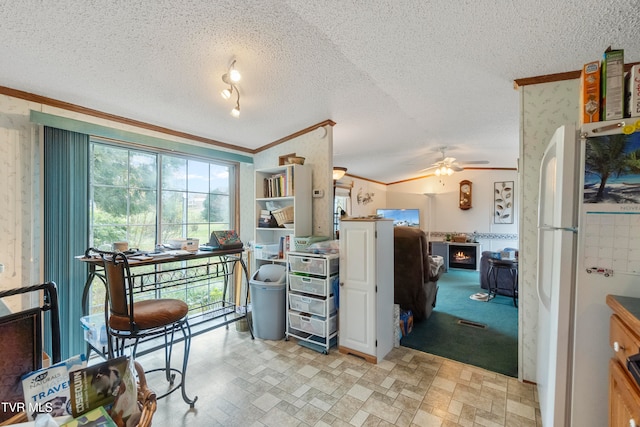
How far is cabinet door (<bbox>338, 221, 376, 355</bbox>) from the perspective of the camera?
7.63ft

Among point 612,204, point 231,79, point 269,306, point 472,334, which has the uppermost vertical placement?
point 231,79

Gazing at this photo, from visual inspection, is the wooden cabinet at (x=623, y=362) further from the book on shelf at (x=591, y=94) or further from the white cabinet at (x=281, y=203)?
the white cabinet at (x=281, y=203)

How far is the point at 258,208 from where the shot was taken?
3314 mm

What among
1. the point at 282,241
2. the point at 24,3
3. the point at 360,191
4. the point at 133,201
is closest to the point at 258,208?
the point at 282,241

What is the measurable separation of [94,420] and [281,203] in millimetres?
2717

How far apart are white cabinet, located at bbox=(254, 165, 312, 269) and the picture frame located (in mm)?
5318

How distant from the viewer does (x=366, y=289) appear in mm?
2352

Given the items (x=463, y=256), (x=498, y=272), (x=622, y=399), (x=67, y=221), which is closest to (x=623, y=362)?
(x=622, y=399)

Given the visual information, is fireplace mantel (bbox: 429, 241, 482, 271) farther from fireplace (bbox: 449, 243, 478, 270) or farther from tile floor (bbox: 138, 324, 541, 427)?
tile floor (bbox: 138, 324, 541, 427)

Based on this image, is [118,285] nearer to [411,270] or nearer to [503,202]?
[411,270]

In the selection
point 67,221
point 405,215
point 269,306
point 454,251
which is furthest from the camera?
point 405,215

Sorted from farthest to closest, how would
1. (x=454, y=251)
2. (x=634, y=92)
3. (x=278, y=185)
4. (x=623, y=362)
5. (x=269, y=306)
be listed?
(x=454, y=251) → (x=278, y=185) → (x=269, y=306) → (x=634, y=92) → (x=623, y=362)

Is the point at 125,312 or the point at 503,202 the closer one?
the point at 125,312

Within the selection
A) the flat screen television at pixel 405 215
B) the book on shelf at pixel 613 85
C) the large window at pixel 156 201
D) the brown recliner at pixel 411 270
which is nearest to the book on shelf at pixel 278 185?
the large window at pixel 156 201
